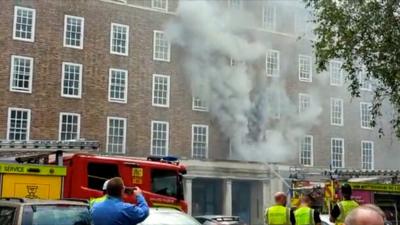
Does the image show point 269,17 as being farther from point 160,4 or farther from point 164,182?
point 164,182

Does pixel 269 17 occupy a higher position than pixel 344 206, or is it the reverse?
pixel 269 17

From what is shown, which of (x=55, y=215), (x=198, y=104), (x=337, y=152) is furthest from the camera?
(x=337, y=152)

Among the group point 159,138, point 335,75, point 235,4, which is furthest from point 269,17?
point 159,138

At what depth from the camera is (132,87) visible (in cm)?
3000

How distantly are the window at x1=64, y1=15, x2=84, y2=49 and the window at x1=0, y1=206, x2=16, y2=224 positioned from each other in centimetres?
2198

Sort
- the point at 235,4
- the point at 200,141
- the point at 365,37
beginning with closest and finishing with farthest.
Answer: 1. the point at 365,37
2. the point at 200,141
3. the point at 235,4

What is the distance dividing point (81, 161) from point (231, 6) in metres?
23.0

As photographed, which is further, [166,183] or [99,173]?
[166,183]

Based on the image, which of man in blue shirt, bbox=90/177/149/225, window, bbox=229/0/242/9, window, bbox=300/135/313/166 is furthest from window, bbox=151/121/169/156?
man in blue shirt, bbox=90/177/149/225

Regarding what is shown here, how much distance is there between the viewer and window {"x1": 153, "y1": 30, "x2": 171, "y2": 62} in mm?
31016

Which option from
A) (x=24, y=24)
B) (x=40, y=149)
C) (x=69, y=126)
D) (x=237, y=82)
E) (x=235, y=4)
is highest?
(x=235, y=4)

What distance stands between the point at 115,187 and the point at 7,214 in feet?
6.14

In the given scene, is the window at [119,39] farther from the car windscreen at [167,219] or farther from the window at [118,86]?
the car windscreen at [167,219]

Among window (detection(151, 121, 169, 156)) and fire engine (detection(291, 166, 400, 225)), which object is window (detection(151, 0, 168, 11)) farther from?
fire engine (detection(291, 166, 400, 225))
